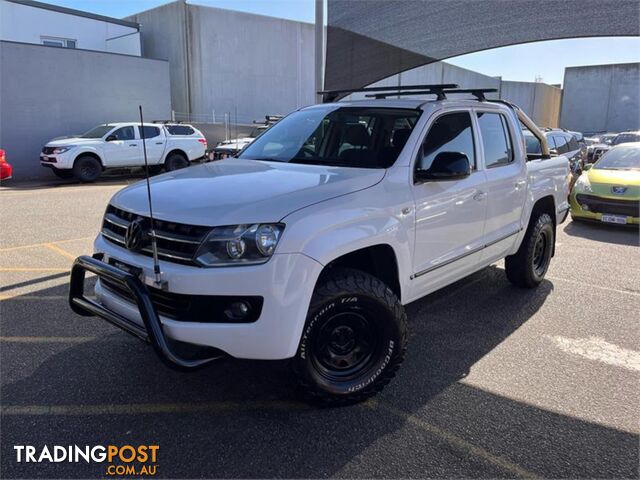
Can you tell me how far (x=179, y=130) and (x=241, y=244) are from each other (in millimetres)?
16053

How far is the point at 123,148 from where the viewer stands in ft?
53.4

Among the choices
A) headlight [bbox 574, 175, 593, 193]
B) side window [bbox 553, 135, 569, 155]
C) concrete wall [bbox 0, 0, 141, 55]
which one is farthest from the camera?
concrete wall [bbox 0, 0, 141, 55]

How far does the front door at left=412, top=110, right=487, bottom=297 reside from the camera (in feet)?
11.9

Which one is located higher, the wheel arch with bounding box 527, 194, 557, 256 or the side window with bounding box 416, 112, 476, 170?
the side window with bounding box 416, 112, 476, 170

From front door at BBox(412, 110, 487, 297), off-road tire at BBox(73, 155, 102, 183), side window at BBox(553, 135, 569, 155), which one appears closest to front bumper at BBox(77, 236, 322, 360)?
front door at BBox(412, 110, 487, 297)

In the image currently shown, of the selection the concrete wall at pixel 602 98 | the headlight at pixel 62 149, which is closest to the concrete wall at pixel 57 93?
the headlight at pixel 62 149

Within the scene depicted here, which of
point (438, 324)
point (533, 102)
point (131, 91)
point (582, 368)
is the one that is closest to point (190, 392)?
point (438, 324)

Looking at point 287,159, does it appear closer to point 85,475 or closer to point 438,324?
point 438,324


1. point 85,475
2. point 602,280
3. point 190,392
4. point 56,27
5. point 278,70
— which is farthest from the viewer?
point 278,70

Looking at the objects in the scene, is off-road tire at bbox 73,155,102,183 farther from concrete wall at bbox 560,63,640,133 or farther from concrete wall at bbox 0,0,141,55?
concrete wall at bbox 560,63,640,133

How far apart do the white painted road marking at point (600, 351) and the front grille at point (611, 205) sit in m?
5.47

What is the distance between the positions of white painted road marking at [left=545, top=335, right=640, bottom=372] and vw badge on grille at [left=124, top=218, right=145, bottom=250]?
329 cm

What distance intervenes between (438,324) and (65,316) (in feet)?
10.9

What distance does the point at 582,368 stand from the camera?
3.78 m
